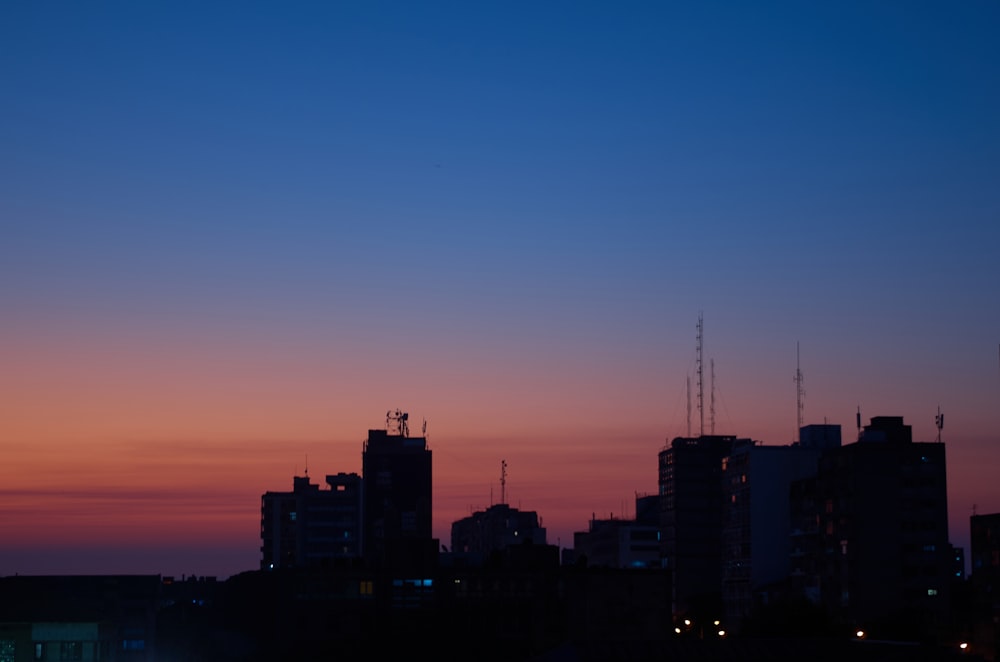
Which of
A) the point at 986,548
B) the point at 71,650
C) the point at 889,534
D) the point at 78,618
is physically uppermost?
the point at 889,534

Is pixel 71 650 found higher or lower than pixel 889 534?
lower

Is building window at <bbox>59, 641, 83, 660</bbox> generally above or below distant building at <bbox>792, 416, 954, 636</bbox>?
below

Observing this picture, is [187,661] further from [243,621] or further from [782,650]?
[782,650]

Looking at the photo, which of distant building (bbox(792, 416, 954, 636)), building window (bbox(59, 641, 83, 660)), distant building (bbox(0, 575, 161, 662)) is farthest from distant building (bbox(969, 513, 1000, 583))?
building window (bbox(59, 641, 83, 660))

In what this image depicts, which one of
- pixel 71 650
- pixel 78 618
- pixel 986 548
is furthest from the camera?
pixel 986 548

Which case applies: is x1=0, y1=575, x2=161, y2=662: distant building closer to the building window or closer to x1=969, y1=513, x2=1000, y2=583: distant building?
the building window

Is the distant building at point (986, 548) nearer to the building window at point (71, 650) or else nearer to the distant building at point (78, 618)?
the distant building at point (78, 618)

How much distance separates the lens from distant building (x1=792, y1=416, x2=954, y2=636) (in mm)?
173125

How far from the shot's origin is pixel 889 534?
174625 mm

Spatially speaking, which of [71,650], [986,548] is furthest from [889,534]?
[71,650]

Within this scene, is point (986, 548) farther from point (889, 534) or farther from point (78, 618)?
point (78, 618)

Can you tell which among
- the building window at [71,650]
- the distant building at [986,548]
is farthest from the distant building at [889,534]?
the building window at [71,650]

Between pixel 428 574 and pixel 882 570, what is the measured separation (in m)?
53.9

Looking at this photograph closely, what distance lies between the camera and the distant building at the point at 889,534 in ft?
568
